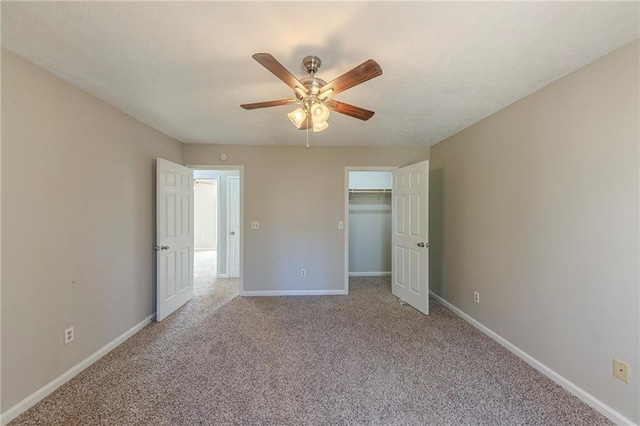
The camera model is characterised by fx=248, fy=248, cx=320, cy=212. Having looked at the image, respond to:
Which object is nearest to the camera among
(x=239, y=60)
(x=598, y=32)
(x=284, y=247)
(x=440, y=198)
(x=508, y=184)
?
A: (x=598, y=32)

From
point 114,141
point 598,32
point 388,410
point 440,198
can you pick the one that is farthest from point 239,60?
point 440,198

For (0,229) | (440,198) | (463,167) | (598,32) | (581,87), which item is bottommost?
(0,229)

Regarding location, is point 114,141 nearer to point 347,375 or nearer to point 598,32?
point 347,375

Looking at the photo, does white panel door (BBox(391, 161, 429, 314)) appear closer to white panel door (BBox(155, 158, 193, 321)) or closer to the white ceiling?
the white ceiling

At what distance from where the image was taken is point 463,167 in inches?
117

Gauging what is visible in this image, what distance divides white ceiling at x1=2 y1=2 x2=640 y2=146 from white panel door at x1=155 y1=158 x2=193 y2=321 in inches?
38.4

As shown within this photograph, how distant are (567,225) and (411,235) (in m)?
1.66

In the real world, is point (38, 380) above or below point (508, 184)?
below

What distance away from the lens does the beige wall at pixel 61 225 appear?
155 cm

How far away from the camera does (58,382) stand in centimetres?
181

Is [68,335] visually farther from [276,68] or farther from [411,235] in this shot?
[411,235]

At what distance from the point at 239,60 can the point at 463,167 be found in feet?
8.75

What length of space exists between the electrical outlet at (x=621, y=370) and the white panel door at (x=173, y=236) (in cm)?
390

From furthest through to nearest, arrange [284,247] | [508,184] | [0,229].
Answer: [284,247], [508,184], [0,229]
